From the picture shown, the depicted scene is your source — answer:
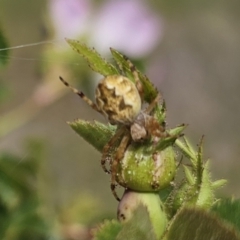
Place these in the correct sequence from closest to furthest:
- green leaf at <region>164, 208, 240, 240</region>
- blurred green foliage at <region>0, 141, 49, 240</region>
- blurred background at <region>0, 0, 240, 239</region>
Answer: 1. green leaf at <region>164, 208, 240, 240</region>
2. blurred green foliage at <region>0, 141, 49, 240</region>
3. blurred background at <region>0, 0, 240, 239</region>

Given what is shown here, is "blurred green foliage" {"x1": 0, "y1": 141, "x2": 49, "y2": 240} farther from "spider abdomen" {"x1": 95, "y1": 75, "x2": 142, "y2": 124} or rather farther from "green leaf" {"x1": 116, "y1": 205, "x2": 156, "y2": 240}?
"green leaf" {"x1": 116, "y1": 205, "x2": 156, "y2": 240}

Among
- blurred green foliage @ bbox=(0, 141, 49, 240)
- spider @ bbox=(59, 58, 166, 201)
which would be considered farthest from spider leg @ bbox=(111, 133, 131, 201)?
blurred green foliage @ bbox=(0, 141, 49, 240)

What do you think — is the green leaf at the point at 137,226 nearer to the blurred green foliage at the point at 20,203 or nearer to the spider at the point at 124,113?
the spider at the point at 124,113

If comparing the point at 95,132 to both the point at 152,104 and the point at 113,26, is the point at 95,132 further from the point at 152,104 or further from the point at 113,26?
the point at 113,26

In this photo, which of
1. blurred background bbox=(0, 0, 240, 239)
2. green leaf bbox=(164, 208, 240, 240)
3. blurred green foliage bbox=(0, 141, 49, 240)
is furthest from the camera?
blurred background bbox=(0, 0, 240, 239)

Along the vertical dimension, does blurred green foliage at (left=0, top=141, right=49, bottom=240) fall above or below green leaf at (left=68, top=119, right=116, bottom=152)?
above

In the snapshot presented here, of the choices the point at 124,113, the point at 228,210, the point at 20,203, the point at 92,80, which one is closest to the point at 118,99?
the point at 124,113

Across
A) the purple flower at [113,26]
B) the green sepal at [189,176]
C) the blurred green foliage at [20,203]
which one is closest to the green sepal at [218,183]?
the green sepal at [189,176]

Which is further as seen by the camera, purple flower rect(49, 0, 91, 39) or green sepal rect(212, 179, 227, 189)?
purple flower rect(49, 0, 91, 39)
